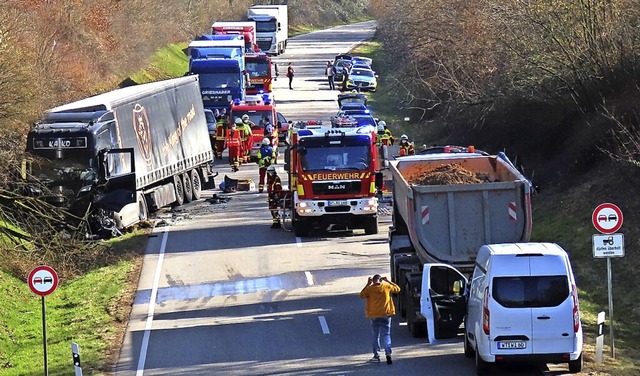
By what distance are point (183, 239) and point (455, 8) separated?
16.9m

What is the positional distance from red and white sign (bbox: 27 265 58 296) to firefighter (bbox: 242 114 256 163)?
27.8 metres

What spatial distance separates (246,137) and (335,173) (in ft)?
57.5

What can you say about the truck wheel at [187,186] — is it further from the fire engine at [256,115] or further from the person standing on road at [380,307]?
the person standing on road at [380,307]

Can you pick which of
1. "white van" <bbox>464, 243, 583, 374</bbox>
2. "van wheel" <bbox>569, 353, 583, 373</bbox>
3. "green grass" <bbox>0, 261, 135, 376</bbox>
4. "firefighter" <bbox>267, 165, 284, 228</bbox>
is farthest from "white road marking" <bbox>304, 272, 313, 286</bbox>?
"van wheel" <bbox>569, 353, 583, 373</bbox>

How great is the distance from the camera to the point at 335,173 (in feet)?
97.6

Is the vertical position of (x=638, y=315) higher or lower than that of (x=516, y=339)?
lower

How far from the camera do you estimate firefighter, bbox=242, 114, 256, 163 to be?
151 ft

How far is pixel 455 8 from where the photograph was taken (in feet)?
144

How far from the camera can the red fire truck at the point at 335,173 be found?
2977cm

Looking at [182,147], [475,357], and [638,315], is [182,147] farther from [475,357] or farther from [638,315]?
[475,357]

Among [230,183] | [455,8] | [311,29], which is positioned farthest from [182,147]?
[311,29]

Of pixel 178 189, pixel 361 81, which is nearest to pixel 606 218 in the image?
pixel 178 189

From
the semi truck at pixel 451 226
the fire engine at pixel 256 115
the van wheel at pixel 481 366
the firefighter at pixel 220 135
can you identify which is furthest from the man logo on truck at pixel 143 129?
the van wheel at pixel 481 366

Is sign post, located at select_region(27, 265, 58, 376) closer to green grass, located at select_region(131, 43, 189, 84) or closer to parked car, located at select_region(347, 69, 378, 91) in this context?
green grass, located at select_region(131, 43, 189, 84)
